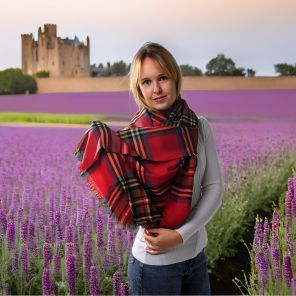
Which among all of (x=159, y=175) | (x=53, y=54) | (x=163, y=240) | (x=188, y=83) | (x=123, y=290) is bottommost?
(x=123, y=290)

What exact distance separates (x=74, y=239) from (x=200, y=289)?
2.29 ft

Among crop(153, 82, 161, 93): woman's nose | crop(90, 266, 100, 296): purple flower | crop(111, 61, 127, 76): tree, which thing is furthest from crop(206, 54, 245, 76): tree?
crop(153, 82, 161, 93): woman's nose

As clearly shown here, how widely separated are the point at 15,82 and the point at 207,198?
4.73ft

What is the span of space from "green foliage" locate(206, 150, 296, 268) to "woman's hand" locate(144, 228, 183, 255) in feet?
3.62

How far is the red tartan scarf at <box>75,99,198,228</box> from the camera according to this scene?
1.20 meters

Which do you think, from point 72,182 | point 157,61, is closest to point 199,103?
point 72,182

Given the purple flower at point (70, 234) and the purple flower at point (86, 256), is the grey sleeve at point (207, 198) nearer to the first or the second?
the purple flower at point (86, 256)

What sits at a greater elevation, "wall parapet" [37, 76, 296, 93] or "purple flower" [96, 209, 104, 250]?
"wall parapet" [37, 76, 296, 93]

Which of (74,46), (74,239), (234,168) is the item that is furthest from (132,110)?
(74,239)

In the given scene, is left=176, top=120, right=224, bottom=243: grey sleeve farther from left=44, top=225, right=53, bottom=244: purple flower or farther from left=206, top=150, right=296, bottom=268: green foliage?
left=206, top=150, right=296, bottom=268: green foliage

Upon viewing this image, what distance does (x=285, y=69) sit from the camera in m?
2.89

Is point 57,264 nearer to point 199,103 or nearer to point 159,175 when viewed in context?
point 159,175

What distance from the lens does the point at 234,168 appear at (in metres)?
2.76

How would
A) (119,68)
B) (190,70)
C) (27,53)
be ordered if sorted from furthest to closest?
(190,70)
(119,68)
(27,53)
